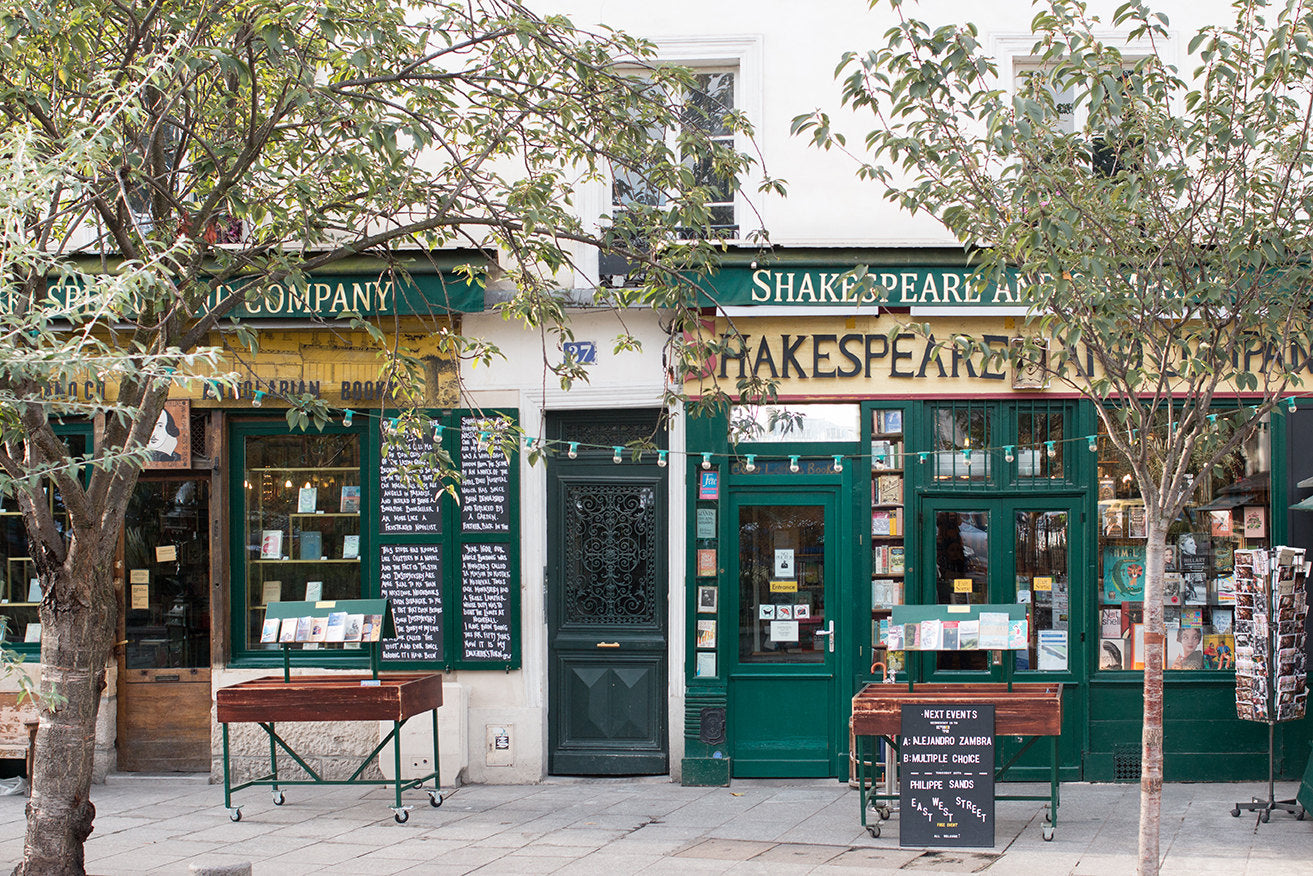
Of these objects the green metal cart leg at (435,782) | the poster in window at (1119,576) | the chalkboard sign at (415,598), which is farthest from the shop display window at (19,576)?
the poster in window at (1119,576)

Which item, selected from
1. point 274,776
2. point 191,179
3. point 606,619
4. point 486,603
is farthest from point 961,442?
point 191,179

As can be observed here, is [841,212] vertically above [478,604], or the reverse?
[841,212]

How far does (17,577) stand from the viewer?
34.2ft

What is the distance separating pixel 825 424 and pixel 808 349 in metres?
0.60

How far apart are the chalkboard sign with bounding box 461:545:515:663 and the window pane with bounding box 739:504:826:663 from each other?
72.1 inches

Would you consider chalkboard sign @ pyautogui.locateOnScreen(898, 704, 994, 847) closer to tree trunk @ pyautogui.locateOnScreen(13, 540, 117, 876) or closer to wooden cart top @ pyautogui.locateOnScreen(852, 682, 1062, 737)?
wooden cart top @ pyautogui.locateOnScreen(852, 682, 1062, 737)

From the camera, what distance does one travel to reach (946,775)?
7691 millimetres

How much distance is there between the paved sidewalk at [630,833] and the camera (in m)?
7.40

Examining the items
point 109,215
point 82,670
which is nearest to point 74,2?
point 109,215

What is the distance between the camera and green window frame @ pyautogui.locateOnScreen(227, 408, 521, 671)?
991 cm

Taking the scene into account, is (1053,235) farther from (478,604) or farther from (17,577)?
(17,577)

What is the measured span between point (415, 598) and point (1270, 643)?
20.2ft

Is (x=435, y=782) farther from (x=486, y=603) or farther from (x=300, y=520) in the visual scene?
(x=300, y=520)

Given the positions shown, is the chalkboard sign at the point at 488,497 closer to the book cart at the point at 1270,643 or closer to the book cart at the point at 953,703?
the book cart at the point at 953,703
